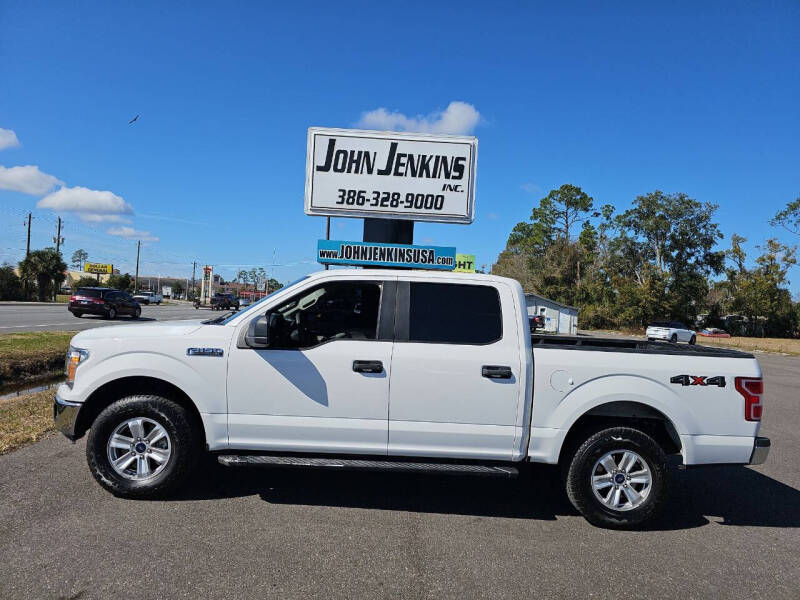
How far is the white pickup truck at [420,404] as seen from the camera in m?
4.27

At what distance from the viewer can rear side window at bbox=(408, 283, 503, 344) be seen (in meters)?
4.42

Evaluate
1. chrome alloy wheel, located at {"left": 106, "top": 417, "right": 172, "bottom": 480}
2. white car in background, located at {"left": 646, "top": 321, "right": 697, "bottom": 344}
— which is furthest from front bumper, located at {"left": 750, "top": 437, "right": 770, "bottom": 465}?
white car in background, located at {"left": 646, "top": 321, "right": 697, "bottom": 344}

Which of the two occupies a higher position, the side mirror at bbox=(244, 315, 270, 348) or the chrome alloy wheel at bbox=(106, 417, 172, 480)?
the side mirror at bbox=(244, 315, 270, 348)

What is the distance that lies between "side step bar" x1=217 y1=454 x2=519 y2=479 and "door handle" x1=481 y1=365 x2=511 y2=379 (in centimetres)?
72


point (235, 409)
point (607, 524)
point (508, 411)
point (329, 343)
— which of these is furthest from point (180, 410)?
point (607, 524)

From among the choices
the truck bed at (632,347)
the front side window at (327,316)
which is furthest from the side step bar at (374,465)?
the truck bed at (632,347)

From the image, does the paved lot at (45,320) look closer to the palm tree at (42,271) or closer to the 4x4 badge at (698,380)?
the 4x4 badge at (698,380)

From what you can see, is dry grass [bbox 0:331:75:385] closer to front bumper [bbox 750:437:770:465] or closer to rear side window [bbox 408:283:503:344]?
rear side window [bbox 408:283:503:344]

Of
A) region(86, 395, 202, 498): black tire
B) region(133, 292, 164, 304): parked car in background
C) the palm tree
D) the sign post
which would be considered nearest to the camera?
region(86, 395, 202, 498): black tire

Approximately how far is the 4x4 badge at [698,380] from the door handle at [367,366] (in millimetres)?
2315

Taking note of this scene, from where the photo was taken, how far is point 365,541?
3.83m

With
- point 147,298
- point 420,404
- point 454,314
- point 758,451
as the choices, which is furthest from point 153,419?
point 147,298

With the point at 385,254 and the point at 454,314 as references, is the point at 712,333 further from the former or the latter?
the point at 454,314

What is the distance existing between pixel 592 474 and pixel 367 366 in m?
1.98
